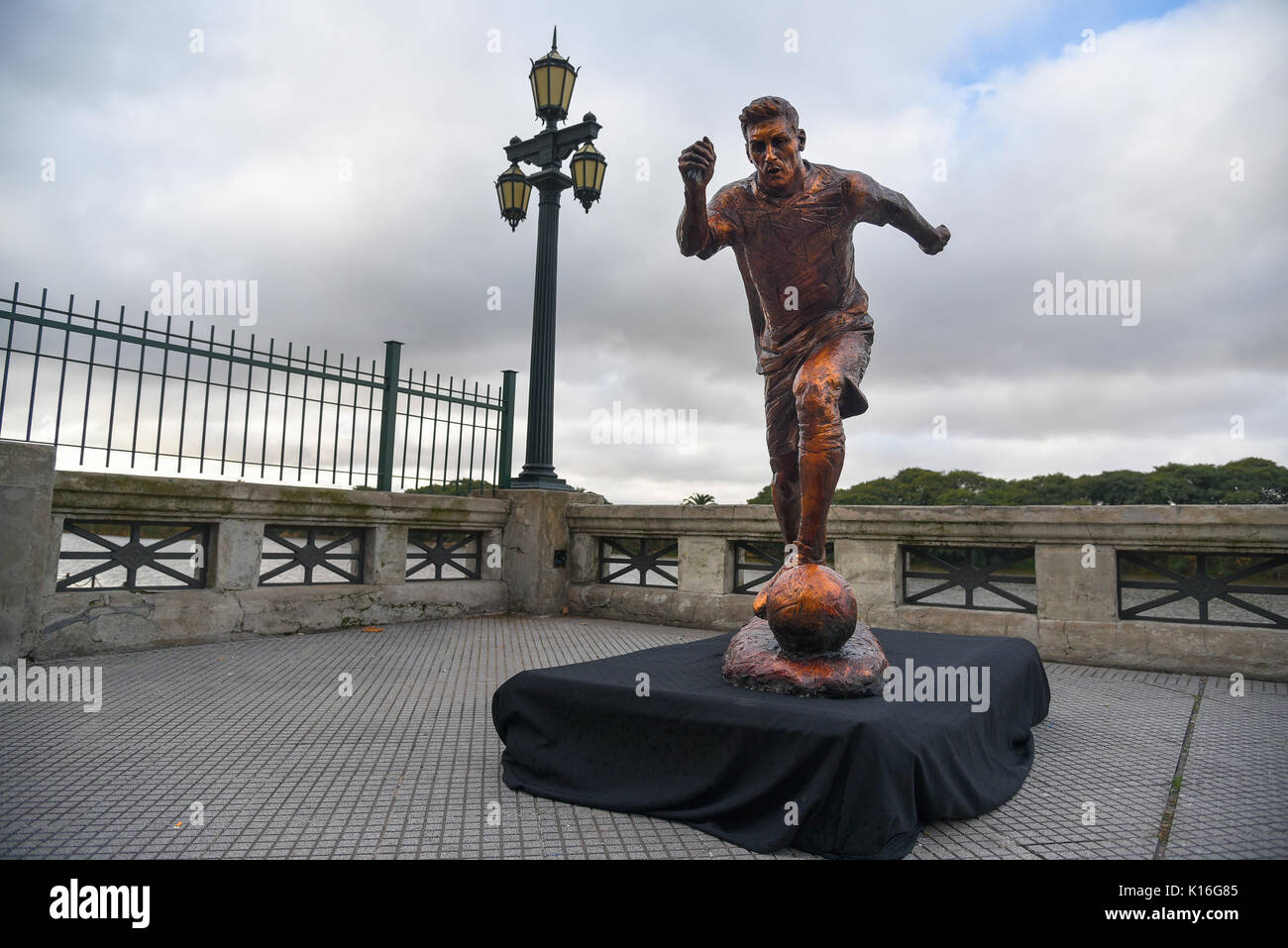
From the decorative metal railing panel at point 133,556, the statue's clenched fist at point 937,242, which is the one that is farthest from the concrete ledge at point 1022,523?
the decorative metal railing panel at point 133,556

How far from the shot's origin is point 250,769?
302 cm

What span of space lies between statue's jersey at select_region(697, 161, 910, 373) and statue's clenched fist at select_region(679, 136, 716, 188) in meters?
0.33

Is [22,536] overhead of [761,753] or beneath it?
→ overhead

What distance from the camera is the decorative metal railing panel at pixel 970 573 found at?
19.7 feet

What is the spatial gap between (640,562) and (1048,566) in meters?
3.91

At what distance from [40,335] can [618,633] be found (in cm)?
506

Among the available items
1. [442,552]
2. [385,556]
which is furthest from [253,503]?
[442,552]

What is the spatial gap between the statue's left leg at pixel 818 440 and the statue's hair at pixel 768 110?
110 cm

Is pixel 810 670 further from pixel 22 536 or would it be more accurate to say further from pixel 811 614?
pixel 22 536

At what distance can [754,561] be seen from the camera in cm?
748

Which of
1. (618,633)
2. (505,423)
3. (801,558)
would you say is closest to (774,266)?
(801,558)

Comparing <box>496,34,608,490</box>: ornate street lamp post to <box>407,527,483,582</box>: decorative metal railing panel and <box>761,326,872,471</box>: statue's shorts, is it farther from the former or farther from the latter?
<box>761,326,872,471</box>: statue's shorts

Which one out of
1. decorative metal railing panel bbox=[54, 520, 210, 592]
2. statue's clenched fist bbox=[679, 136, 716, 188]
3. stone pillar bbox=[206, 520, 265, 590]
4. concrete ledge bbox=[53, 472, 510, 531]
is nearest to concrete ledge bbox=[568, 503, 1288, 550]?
concrete ledge bbox=[53, 472, 510, 531]

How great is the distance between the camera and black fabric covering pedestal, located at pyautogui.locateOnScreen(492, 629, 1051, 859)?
230 cm
